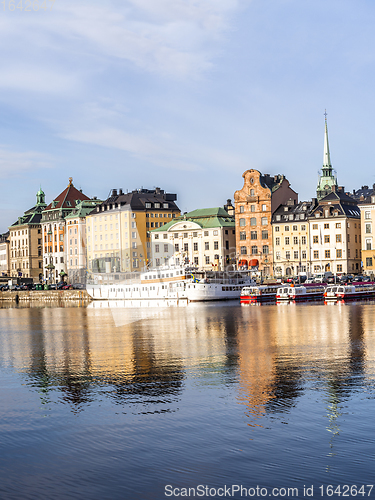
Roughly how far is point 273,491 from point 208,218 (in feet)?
560

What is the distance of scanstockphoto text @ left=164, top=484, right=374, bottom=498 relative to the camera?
685 inches

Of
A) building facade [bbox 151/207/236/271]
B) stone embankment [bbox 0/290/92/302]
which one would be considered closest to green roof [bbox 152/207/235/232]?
building facade [bbox 151/207/236/271]

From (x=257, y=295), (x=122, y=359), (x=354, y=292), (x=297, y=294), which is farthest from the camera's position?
(x=257, y=295)

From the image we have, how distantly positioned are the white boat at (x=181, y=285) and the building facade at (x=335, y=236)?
27291 millimetres

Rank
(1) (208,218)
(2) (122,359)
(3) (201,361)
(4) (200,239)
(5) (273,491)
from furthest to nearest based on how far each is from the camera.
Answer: (1) (208,218), (4) (200,239), (2) (122,359), (3) (201,361), (5) (273,491)

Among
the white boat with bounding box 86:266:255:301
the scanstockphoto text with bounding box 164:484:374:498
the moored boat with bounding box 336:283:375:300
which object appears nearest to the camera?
the scanstockphoto text with bounding box 164:484:374:498

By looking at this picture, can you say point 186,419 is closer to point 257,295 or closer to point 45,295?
point 257,295

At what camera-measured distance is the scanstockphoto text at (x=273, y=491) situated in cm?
1741

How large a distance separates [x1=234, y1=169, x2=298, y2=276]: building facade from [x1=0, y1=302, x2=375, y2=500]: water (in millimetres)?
125161

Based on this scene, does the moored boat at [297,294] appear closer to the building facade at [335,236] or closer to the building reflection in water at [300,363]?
the building facade at [335,236]

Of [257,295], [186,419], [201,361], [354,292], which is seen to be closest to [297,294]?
[257,295]

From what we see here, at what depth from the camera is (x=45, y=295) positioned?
170000mm

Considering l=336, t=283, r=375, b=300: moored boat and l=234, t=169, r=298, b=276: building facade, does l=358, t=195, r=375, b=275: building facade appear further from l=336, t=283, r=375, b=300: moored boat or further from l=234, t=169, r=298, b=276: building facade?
l=336, t=283, r=375, b=300: moored boat

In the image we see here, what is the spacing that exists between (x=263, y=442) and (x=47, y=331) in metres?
50.5
